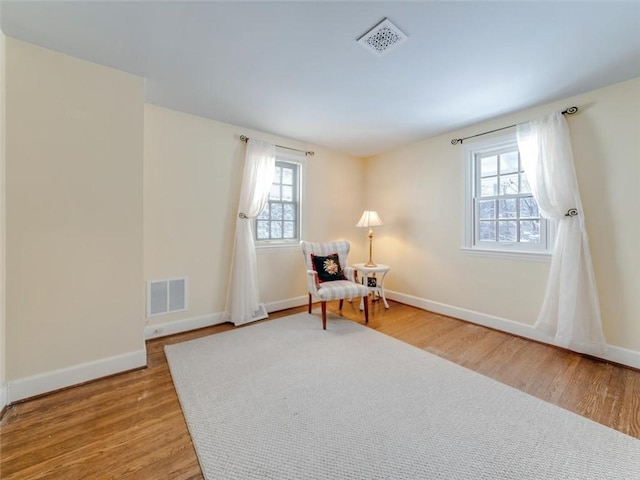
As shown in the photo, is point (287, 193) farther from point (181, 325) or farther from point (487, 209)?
point (487, 209)

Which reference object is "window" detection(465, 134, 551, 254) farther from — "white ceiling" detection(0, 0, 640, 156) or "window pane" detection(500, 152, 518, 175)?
"white ceiling" detection(0, 0, 640, 156)

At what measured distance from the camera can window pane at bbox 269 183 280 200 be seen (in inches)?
140

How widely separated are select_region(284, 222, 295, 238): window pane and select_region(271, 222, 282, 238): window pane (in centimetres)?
8

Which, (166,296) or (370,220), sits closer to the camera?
(166,296)

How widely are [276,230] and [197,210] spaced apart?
1.08m

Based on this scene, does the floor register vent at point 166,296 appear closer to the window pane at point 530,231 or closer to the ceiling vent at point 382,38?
the ceiling vent at point 382,38

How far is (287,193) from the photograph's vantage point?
12.1 feet

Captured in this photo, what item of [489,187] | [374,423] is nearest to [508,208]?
[489,187]

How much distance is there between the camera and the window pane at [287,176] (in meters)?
3.66

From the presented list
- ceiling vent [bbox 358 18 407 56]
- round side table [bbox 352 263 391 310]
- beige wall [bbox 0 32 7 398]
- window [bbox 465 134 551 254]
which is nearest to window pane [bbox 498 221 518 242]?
window [bbox 465 134 551 254]

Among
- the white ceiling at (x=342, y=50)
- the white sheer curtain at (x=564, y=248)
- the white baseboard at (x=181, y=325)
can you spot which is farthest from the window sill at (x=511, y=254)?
the white baseboard at (x=181, y=325)

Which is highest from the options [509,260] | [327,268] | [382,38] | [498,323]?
[382,38]

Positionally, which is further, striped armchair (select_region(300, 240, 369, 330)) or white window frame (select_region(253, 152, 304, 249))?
white window frame (select_region(253, 152, 304, 249))

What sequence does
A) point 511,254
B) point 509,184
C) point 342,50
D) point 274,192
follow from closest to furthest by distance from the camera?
1. point 342,50
2. point 511,254
3. point 509,184
4. point 274,192
